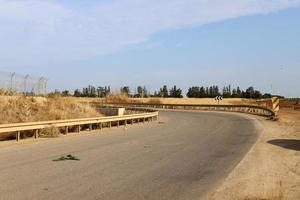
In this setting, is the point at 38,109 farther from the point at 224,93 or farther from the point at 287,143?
the point at 224,93

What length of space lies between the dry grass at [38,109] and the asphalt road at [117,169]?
7135 mm

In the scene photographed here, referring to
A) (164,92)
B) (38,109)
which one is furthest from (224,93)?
(38,109)

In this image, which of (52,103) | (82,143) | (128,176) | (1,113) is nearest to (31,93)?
(52,103)

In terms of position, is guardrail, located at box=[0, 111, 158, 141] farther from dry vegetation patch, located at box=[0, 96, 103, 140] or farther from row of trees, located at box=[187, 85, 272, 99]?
row of trees, located at box=[187, 85, 272, 99]

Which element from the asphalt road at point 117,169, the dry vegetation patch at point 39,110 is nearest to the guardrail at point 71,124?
the dry vegetation patch at point 39,110

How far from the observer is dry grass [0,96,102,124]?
27575mm

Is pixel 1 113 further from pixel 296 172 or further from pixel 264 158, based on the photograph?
pixel 296 172

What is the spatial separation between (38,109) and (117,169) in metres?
19.5

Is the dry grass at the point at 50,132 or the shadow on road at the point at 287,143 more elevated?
the dry grass at the point at 50,132

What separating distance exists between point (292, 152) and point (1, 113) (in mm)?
15945

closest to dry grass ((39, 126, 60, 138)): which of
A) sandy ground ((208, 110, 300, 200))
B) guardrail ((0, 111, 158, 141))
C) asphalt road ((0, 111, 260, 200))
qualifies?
guardrail ((0, 111, 158, 141))

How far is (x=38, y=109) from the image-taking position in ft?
103

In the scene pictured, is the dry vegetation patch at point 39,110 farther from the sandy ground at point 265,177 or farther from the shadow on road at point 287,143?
the sandy ground at point 265,177

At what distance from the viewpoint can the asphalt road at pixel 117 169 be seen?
992 cm
